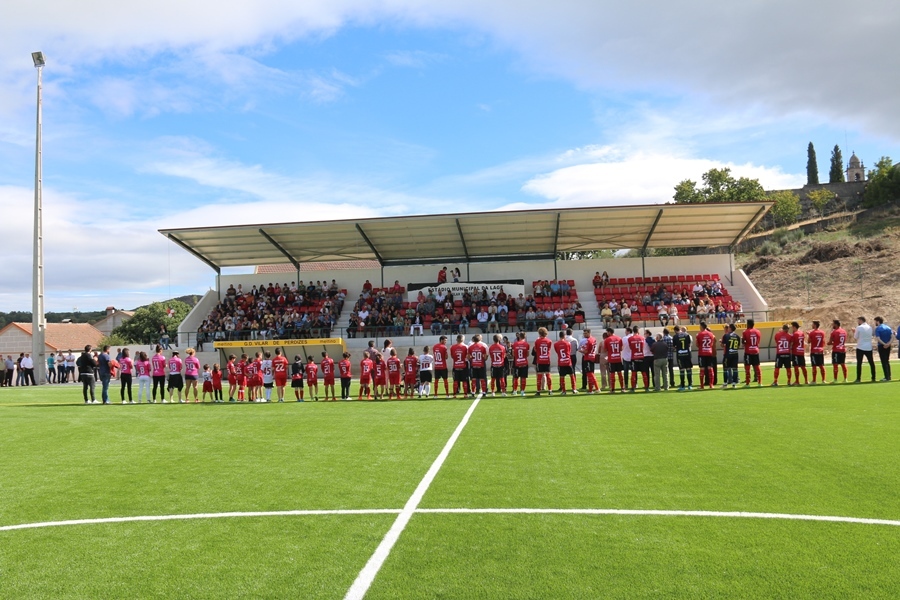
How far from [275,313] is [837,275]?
1563 inches

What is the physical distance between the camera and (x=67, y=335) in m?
70.1

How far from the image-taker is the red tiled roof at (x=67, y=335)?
67.1 meters

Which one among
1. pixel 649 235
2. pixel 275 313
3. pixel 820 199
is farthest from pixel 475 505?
pixel 820 199

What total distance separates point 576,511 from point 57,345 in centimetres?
7234

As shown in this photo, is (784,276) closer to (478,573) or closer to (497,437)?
(497,437)

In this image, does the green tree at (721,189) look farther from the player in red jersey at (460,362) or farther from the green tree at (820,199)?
the player in red jersey at (460,362)

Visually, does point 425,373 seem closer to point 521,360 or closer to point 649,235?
point 521,360

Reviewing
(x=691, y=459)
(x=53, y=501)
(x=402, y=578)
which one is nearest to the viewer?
(x=402, y=578)

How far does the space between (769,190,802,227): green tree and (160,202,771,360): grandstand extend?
40.0 m

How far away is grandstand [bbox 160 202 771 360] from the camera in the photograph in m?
34.3

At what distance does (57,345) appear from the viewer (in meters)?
66.2

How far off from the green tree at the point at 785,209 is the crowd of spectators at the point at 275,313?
179 feet

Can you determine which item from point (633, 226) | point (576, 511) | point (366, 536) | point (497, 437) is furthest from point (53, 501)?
point (633, 226)

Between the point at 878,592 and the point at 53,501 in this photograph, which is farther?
the point at 53,501
